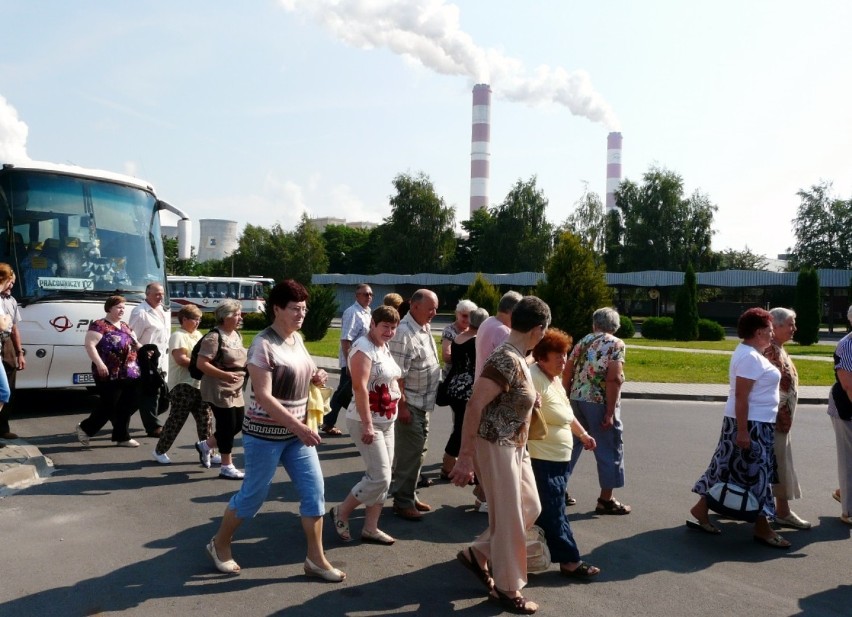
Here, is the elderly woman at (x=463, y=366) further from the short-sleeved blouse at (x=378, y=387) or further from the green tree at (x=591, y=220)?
the green tree at (x=591, y=220)

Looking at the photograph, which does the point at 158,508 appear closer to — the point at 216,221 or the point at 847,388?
the point at 847,388

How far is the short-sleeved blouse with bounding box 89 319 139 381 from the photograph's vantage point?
8.52m

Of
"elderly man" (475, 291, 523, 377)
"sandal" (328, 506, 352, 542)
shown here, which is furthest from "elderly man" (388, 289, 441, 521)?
"sandal" (328, 506, 352, 542)

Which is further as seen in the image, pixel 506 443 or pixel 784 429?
pixel 784 429

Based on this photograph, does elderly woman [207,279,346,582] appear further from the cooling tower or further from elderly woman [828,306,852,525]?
the cooling tower

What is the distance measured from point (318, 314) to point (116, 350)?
63.2 ft

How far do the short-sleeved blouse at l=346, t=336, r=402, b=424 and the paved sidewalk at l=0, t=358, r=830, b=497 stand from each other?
3568mm

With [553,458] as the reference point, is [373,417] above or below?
above

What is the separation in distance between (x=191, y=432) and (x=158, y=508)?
11.9 ft

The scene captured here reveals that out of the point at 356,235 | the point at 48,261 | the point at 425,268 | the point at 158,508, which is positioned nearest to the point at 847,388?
the point at 158,508

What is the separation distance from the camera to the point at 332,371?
60.5 feet

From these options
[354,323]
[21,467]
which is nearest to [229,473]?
[21,467]

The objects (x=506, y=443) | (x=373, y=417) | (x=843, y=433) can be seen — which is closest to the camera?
(x=506, y=443)

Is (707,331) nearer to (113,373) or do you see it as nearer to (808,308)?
(808,308)
